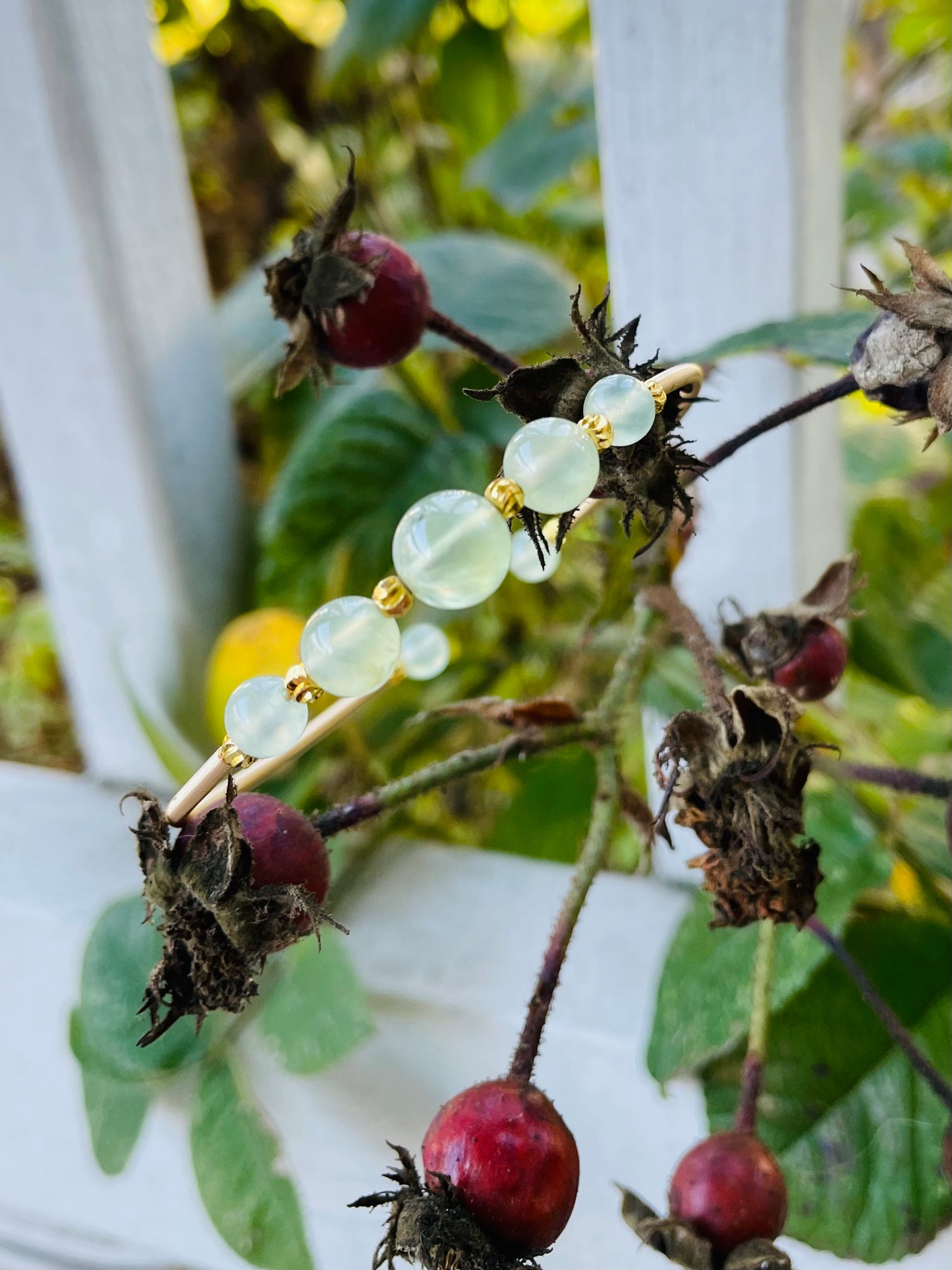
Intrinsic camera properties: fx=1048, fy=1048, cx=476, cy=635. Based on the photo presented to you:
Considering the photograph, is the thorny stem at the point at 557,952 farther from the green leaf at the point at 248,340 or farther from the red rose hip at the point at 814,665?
A: the green leaf at the point at 248,340

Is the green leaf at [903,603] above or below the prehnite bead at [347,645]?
below

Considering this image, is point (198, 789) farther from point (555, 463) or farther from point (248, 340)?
point (248, 340)

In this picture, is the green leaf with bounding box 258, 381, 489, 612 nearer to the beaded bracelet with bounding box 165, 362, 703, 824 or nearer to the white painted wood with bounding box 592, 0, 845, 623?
the white painted wood with bounding box 592, 0, 845, 623

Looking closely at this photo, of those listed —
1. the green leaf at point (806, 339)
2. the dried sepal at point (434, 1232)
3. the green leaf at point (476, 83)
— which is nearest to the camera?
the dried sepal at point (434, 1232)

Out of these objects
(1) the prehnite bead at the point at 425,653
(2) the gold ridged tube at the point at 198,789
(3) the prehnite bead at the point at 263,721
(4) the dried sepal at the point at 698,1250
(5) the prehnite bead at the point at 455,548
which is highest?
(5) the prehnite bead at the point at 455,548

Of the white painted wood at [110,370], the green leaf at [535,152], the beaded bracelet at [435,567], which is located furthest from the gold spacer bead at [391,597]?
the green leaf at [535,152]

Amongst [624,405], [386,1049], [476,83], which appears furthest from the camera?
[476,83]

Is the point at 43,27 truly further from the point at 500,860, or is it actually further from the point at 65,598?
the point at 500,860

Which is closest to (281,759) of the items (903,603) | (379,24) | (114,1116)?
(114,1116)
